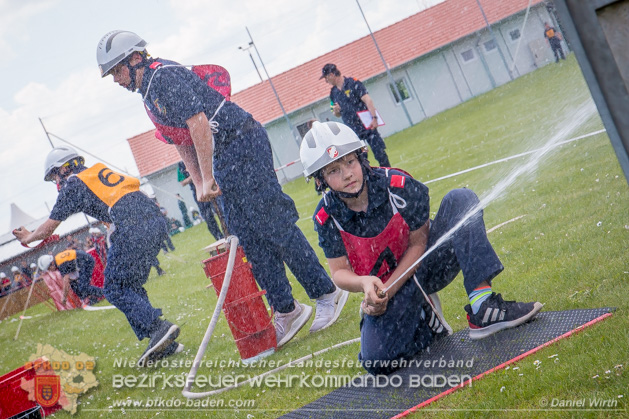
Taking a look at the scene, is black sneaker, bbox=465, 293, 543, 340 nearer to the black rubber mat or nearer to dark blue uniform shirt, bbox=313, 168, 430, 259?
the black rubber mat

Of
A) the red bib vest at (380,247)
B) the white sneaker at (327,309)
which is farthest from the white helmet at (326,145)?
the white sneaker at (327,309)

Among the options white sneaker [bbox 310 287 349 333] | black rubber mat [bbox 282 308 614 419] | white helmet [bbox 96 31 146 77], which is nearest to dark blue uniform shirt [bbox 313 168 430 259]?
black rubber mat [bbox 282 308 614 419]

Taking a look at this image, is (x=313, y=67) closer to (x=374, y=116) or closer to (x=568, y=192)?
(x=374, y=116)

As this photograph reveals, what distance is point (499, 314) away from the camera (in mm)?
4039

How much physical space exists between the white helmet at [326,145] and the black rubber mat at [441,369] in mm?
1448

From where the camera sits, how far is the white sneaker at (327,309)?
626cm

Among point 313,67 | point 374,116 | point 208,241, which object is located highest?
point 313,67

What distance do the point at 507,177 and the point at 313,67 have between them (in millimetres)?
38913

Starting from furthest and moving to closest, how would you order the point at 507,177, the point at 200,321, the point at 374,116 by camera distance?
the point at 374,116
the point at 507,177
the point at 200,321

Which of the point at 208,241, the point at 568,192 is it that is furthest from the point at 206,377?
the point at 208,241

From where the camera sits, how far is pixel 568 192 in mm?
7230

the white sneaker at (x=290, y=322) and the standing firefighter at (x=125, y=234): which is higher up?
the standing firefighter at (x=125, y=234)

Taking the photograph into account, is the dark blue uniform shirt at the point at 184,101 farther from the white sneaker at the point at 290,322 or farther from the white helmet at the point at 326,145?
the white sneaker at the point at 290,322

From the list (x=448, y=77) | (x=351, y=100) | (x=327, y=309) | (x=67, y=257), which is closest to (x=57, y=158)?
(x=327, y=309)
